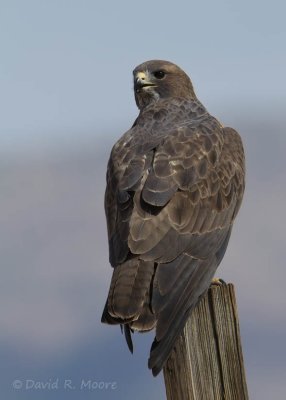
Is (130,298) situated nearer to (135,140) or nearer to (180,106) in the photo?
(135,140)

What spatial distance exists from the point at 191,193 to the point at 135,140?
3.39 feet

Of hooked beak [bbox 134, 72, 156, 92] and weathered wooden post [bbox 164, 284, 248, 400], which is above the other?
hooked beak [bbox 134, 72, 156, 92]

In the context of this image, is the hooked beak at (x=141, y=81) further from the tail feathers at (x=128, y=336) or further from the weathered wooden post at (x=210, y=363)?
the weathered wooden post at (x=210, y=363)

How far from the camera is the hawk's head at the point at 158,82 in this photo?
1341 cm

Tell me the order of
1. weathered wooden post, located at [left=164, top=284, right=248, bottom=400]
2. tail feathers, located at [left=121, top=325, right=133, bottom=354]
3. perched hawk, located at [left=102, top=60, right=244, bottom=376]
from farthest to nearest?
perched hawk, located at [left=102, top=60, right=244, bottom=376]
tail feathers, located at [left=121, top=325, right=133, bottom=354]
weathered wooden post, located at [left=164, top=284, right=248, bottom=400]

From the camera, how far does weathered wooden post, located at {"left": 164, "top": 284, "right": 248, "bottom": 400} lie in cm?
807

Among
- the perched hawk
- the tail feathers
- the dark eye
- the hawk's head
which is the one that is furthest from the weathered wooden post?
the dark eye

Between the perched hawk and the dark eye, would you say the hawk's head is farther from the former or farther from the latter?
the perched hawk

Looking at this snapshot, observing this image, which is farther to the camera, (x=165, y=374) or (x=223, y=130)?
(x=223, y=130)

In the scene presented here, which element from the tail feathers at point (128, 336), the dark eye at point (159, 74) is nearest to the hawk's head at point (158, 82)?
the dark eye at point (159, 74)

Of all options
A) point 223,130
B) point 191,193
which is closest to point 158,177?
point 191,193

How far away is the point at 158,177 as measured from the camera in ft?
34.6

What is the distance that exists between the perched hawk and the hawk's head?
30cm

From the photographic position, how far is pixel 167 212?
33.8 feet
